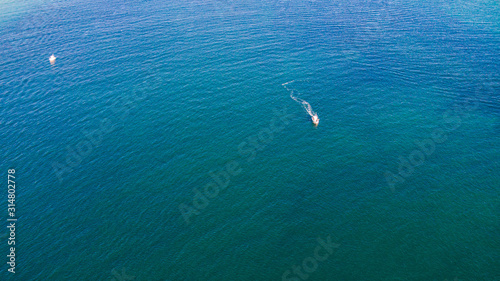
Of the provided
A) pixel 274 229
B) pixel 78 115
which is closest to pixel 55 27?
pixel 78 115

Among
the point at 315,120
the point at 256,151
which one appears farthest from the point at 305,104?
the point at 256,151

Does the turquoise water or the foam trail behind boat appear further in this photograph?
the foam trail behind boat

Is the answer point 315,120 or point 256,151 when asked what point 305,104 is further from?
point 256,151

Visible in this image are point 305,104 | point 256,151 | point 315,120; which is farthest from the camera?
point 305,104

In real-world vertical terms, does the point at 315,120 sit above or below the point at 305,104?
below

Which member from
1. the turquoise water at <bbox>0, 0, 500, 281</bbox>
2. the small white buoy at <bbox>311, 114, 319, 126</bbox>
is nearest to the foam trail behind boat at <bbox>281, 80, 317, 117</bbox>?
the turquoise water at <bbox>0, 0, 500, 281</bbox>

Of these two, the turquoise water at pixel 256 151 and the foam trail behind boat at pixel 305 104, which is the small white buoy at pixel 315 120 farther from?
the foam trail behind boat at pixel 305 104

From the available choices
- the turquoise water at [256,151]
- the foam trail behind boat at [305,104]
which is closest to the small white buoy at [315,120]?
the turquoise water at [256,151]

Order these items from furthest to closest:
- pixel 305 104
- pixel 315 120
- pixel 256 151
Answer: pixel 305 104 < pixel 315 120 < pixel 256 151

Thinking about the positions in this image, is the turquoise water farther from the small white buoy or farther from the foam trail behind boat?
the foam trail behind boat
